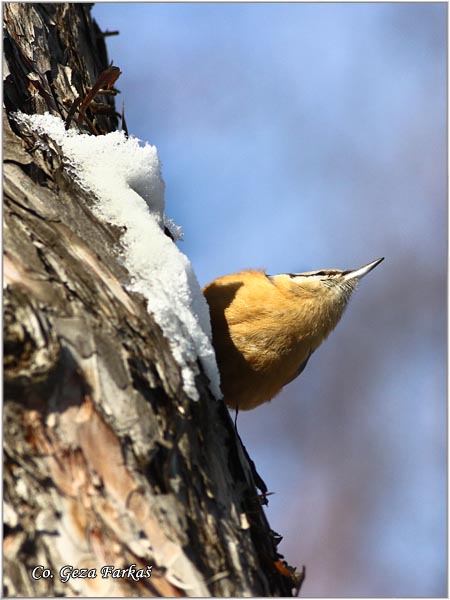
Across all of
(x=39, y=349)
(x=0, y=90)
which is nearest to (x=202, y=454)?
(x=39, y=349)

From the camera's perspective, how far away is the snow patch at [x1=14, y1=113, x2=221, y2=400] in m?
1.93

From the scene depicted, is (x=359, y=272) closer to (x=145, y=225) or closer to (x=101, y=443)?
(x=145, y=225)

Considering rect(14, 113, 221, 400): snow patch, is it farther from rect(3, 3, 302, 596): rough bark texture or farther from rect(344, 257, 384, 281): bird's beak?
rect(344, 257, 384, 281): bird's beak

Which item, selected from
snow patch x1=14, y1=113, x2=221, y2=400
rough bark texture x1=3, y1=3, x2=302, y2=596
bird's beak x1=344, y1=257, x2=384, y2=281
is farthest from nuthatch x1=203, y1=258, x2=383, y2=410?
rough bark texture x1=3, y1=3, x2=302, y2=596

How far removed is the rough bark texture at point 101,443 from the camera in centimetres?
160

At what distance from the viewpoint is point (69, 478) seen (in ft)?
5.34

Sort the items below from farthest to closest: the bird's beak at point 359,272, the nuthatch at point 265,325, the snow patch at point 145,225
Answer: the bird's beak at point 359,272 → the nuthatch at point 265,325 → the snow patch at point 145,225

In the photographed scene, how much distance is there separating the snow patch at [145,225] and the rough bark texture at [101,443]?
0.05 meters

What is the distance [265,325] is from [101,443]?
1.13 m

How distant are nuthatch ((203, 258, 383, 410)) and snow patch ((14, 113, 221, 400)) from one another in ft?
1.20

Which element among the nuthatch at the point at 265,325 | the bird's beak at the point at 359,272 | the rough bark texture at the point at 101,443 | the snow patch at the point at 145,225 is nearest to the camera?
the rough bark texture at the point at 101,443

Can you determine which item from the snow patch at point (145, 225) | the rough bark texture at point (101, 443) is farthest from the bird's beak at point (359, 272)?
the rough bark texture at point (101, 443)

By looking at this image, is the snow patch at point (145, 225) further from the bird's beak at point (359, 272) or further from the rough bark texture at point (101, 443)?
the bird's beak at point (359, 272)

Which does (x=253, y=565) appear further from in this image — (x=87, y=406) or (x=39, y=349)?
(x=39, y=349)
